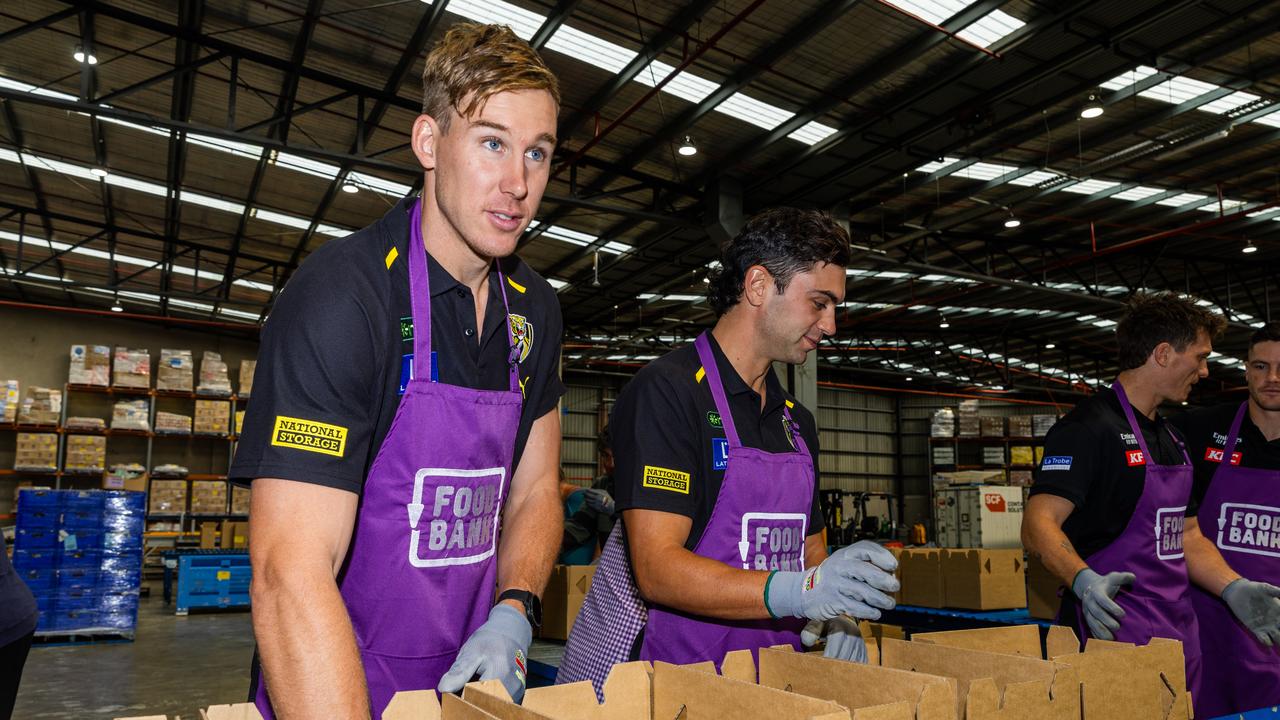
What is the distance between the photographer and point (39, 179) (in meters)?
12.5

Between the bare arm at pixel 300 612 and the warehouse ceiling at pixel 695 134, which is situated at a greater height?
the warehouse ceiling at pixel 695 134

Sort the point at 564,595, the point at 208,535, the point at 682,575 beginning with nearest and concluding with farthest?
1. the point at 682,575
2. the point at 564,595
3. the point at 208,535

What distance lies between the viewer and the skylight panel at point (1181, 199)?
12336 millimetres

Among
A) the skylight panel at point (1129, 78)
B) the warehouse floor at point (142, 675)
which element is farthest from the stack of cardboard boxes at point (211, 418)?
→ the skylight panel at point (1129, 78)

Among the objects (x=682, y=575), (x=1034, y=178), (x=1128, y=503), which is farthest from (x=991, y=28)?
(x=682, y=575)

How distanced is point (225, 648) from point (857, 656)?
847 cm

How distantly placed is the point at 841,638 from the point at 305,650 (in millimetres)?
1205

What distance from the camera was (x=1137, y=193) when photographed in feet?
40.9

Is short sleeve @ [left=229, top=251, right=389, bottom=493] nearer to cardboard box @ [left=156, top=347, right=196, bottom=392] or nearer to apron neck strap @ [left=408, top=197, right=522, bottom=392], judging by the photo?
apron neck strap @ [left=408, top=197, right=522, bottom=392]

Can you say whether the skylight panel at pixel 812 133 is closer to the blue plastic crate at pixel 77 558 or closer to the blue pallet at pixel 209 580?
the blue pallet at pixel 209 580

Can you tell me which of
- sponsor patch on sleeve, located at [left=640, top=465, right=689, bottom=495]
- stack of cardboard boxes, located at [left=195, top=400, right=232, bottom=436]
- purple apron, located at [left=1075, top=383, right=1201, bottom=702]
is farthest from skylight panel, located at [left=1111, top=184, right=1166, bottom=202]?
stack of cardboard boxes, located at [left=195, top=400, right=232, bottom=436]

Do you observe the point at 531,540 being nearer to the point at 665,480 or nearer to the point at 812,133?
the point at 665,480

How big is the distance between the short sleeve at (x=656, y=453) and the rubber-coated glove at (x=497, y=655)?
0.56 meters

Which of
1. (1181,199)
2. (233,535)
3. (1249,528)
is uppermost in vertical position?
(1181,199)
